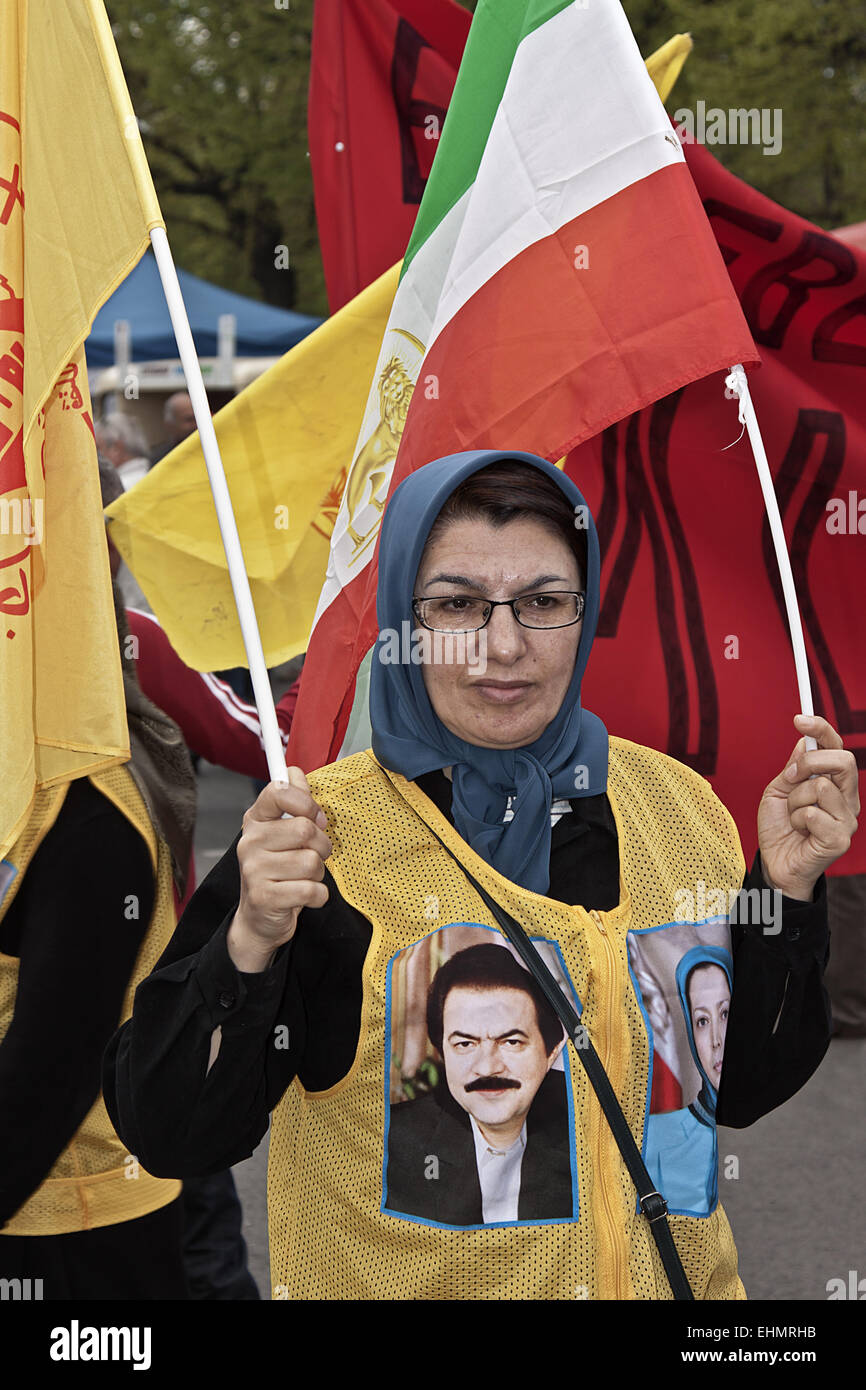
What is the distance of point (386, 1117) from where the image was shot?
6.25 ft

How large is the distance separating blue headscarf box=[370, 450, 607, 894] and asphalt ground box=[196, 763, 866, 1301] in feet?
8.23

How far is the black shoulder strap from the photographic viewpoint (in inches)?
74.8

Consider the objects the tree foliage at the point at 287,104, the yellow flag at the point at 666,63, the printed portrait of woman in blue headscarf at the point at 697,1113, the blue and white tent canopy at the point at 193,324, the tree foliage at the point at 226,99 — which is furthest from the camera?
the tree foliage at the point at 226,99

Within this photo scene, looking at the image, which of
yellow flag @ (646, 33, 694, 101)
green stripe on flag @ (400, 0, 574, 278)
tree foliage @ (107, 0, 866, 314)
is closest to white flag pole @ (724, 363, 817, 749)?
green stripe on flag @ (400, 0, 574, 278)

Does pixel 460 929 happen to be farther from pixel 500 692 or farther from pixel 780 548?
pixel 780 548

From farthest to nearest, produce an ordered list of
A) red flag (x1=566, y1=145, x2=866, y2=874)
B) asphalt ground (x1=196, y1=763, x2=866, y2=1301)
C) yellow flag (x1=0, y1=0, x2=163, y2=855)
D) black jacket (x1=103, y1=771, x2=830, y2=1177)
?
asphalt ground (x1=196, y1=763, x2=866, y2=1301)
red flag (x1=566, y1=145, x2=866, y2=874)
yellow flag (x1=0, y1=0, x2=163, y2=855)
black jacket (x1=103, y1=771, x2=830, y2=1177)

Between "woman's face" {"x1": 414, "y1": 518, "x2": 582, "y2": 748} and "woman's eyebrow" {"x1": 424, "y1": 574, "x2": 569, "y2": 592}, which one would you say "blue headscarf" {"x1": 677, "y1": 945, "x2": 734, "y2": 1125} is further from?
"woman's eyebrow" {"x1": 424, "y1": 574, "x2": 569, "y2": 592}

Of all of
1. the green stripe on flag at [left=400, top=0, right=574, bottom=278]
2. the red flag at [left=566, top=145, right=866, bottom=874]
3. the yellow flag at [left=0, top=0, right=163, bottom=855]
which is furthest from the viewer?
the red flag at [left=566, top=145, right=866, bottom=874]

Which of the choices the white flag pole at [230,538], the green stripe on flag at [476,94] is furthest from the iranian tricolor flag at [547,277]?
the white flag pole at [230,538]

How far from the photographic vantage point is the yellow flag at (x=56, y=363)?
2219 millimetres

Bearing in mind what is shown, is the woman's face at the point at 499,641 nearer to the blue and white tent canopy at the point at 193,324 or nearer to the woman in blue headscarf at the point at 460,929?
the woman in blue headscarf at the point at 460,929

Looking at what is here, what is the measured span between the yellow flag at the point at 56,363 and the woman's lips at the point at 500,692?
621mm

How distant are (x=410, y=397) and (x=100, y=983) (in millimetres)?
1341

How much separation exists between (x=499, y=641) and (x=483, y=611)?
0.05 metres
